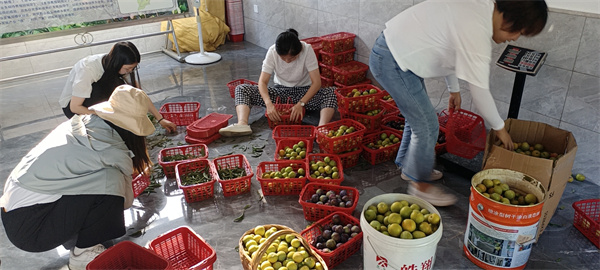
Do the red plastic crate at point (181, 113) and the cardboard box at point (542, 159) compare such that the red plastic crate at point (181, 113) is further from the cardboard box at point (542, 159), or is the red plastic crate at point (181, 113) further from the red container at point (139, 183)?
the cardboard box at point (542, 159)

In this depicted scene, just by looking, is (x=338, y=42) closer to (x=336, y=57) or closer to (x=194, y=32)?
(x=336, y=57)

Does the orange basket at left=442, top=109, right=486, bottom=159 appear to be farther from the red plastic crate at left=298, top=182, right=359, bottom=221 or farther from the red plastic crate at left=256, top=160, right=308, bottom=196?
the red plastic crate at left=256, top=160, right=308, bottom=196

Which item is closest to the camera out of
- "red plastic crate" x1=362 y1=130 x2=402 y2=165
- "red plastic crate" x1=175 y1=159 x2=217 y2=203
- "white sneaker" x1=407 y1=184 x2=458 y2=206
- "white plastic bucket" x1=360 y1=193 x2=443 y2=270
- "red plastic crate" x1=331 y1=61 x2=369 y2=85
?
"white plastic bucket" x1=360 y1=193 x2=443 y2=270

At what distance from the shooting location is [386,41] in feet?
8.08

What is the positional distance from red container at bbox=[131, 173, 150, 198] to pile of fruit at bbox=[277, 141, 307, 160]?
1.00 meters

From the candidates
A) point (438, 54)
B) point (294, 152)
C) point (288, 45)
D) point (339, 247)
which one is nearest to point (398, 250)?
point (339, 247)

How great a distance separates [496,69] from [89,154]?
10.3 feet

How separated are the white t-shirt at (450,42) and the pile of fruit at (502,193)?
0.30 meters

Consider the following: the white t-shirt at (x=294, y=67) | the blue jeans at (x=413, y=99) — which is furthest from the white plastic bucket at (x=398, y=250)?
the white t-shirt at (x=294, y=67)

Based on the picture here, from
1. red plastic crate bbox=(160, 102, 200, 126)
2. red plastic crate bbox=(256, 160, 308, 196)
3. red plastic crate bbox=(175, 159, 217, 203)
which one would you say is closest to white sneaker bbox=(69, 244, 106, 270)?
red plastic crate bbox=(175, 159, 217, 203)

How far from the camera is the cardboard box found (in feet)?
7.20

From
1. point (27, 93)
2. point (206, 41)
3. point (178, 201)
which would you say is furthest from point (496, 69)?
point (27, 93)

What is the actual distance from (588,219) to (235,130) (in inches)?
107

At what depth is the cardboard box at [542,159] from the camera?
7.20 ft
